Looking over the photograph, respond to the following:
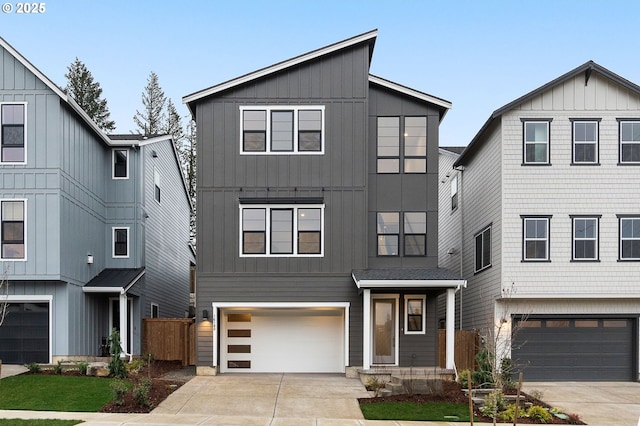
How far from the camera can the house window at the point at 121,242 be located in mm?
22188

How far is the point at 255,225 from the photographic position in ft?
61.1

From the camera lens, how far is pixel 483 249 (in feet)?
67.2

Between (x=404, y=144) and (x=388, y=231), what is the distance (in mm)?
2802

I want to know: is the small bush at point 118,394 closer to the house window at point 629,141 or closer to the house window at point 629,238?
the house window at point 629,238

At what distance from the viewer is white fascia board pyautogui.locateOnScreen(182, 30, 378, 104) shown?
18.5 m

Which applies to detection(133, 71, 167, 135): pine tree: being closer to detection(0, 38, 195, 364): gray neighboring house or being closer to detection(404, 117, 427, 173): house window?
detection(0, 38, 195, 364): gray neighboring house

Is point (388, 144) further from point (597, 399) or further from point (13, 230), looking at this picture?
point (13, 230)

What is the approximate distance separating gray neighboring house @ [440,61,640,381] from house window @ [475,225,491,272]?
3.48ft

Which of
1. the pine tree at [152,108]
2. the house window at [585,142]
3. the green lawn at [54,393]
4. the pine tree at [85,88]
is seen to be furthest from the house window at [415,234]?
the pine tree at [85,88]

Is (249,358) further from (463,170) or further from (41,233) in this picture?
(463,170)

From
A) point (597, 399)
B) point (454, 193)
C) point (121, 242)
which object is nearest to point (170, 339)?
point (121, 242)

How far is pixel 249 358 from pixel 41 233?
7356 mm

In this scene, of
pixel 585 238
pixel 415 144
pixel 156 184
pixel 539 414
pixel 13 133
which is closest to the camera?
pixel 539 414

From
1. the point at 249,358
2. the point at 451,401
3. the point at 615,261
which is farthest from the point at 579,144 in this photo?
the point at 249,358
